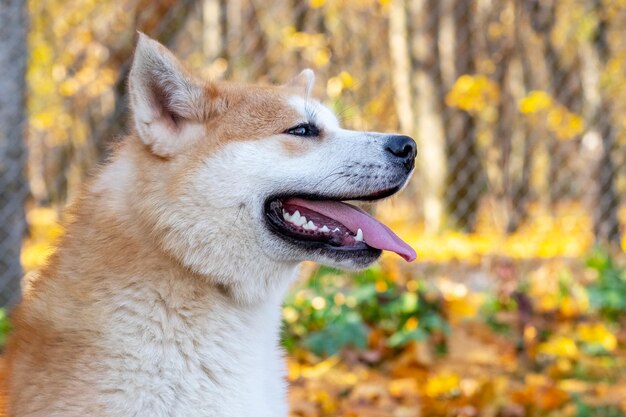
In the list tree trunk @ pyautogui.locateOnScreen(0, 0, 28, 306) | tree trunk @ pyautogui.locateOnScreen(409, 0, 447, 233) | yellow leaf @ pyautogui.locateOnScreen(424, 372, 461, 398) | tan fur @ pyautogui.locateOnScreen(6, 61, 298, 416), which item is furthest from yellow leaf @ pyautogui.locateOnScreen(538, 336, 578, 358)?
tree trunk @ pyautogui.locateOnScreen(409, 0, 447, 233)

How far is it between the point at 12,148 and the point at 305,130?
304 centimetres

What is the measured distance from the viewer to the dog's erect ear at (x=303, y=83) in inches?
131

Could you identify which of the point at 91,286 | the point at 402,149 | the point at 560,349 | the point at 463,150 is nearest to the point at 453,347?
the point at 560,349

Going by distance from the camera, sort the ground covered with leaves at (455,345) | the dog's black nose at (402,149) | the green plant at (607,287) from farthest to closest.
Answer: the green plant at (607,287) < the ground covered with leaves at (455,345) < the dog's black nose at (402,149)

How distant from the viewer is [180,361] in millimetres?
2559

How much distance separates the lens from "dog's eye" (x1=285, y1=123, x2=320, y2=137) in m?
2.96

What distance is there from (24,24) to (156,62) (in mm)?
3009

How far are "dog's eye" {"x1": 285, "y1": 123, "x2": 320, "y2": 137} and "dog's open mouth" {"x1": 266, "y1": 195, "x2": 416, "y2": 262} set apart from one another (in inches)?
9.6

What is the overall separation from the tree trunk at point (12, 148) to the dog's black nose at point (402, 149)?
10.7 feet

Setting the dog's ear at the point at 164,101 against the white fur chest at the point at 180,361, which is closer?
the white fur chest at the point at 180,361

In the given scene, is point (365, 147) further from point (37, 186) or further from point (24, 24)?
point (37, 186)

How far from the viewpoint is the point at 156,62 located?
107 inches

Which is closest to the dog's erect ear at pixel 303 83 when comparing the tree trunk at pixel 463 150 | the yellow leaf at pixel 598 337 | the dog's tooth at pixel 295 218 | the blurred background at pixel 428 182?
the dog's tooth at pixel 295 218

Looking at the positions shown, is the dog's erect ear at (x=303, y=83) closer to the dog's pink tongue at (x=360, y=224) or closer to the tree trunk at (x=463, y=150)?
the dog's pink tongue at (x=360, y=224)
